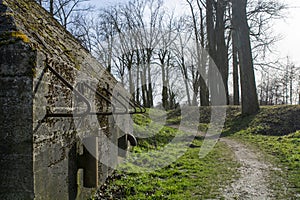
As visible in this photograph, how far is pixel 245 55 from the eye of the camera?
1306 cm

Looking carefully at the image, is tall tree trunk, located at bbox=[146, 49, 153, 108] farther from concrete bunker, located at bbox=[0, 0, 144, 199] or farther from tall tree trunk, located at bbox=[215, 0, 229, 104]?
concrete bunker, located at bbox=[0, 0, 144, 199]

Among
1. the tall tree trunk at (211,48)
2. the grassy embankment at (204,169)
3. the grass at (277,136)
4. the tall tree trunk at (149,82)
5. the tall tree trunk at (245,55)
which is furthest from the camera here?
the tall tree trunk at (149,82)

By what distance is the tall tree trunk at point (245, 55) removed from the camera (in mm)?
12867

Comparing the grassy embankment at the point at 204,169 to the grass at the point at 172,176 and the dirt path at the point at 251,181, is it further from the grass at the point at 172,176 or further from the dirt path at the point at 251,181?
the dirt path at the point at 251,181

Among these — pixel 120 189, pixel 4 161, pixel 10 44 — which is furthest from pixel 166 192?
pixel 10 44

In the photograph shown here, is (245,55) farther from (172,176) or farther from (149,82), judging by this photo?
(149,82)

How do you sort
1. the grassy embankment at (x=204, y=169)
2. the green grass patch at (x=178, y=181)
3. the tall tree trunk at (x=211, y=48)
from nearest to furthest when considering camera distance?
the green grass patch at (x=178, y=181) < the grassy embankment at (x=204, y=169) < the tall tree trunk at (x=211, y=48)

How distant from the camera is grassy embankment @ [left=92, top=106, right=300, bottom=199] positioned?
14.3 ft

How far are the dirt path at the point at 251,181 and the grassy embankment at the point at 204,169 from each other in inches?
6.5

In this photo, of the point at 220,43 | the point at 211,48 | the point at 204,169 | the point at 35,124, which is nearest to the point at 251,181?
the point at 204,169

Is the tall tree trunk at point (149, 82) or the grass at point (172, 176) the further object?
the tall tree trunk at point (149, 82)

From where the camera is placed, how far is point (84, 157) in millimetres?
3230

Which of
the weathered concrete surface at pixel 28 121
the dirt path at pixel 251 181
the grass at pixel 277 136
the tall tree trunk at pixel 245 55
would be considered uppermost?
the tall tree trunk at pixel 245 55

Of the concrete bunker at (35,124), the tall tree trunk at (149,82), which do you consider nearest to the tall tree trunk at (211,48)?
the tall tree trunk at (149,82)
